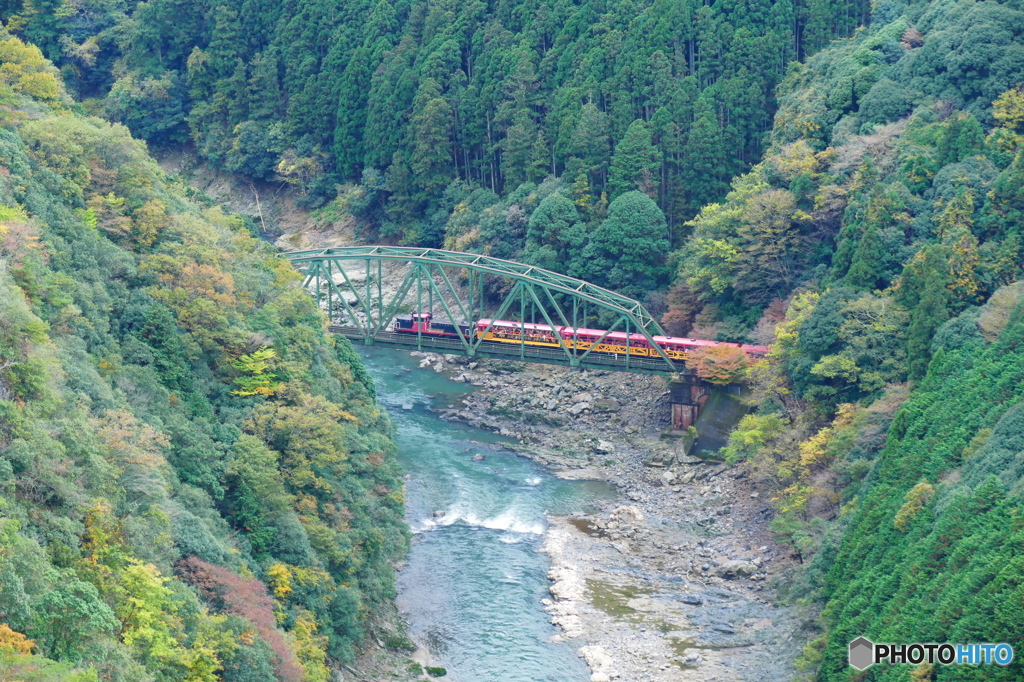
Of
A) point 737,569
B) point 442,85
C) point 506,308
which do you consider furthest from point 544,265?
point 737,569

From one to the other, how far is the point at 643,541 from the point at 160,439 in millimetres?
17326

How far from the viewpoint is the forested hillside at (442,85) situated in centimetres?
5809

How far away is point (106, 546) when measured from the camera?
24.8 meters

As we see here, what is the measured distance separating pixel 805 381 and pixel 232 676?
22.6 meters

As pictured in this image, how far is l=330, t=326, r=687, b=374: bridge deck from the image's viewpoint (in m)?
48.3

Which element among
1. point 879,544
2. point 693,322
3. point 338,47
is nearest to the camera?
point 879,544

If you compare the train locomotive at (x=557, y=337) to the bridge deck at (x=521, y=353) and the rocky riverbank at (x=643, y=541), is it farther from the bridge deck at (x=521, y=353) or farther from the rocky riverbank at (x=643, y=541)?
the rocky riverbank at (x=643, y=541)

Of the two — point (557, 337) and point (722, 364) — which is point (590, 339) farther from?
point (722, 364)

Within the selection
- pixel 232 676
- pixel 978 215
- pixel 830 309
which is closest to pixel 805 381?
pixel 830 309

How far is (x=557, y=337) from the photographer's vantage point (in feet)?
161

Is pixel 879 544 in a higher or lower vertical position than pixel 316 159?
lower

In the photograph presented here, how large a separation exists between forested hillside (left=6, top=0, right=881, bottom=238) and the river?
15034 mm

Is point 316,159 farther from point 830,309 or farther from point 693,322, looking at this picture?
point 830,309

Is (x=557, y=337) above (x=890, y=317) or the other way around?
the other way around
